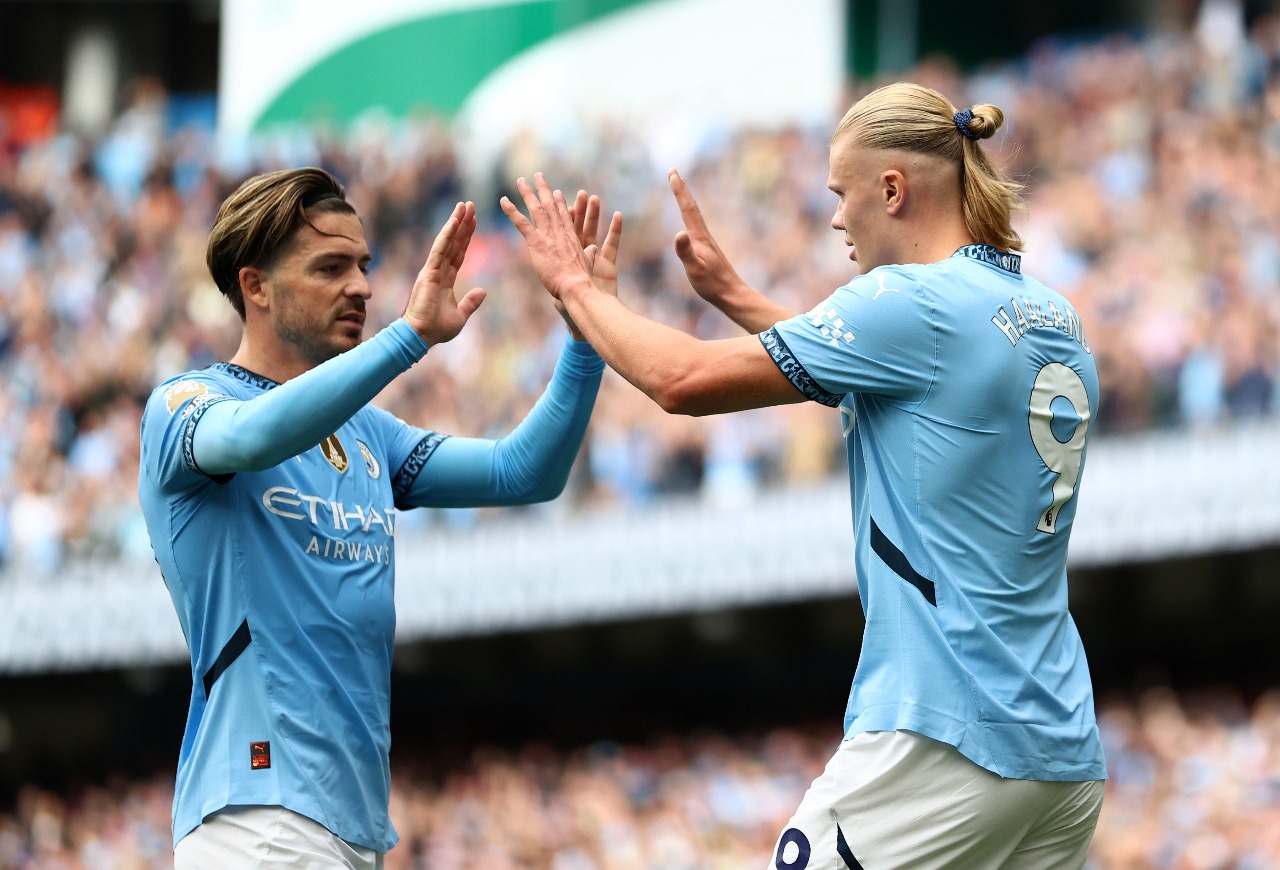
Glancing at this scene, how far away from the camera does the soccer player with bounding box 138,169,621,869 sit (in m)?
3.45

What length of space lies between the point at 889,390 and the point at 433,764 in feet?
45.9

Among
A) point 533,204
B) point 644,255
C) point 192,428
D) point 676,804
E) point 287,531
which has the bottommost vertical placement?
→ point 676,804

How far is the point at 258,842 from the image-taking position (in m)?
3.43

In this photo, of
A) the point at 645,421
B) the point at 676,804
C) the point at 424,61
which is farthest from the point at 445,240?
the point at 424,61

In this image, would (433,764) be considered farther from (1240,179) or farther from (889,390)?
(889,390)

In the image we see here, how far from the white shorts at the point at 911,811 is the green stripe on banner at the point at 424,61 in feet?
58.6

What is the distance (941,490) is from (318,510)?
1386mm

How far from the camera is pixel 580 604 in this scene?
1437 cm

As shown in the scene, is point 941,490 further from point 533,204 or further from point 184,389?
point 184,389

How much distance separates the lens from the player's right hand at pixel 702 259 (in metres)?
4.05

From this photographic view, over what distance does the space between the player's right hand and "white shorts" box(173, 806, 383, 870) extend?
1533 mm

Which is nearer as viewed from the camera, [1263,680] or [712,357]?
[712,357]

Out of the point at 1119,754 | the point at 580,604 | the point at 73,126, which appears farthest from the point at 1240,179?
the point at 73,126

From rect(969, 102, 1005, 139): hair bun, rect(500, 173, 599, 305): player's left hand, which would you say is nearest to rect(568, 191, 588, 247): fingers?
rect(500, 173, 599, 305): player's left hand
